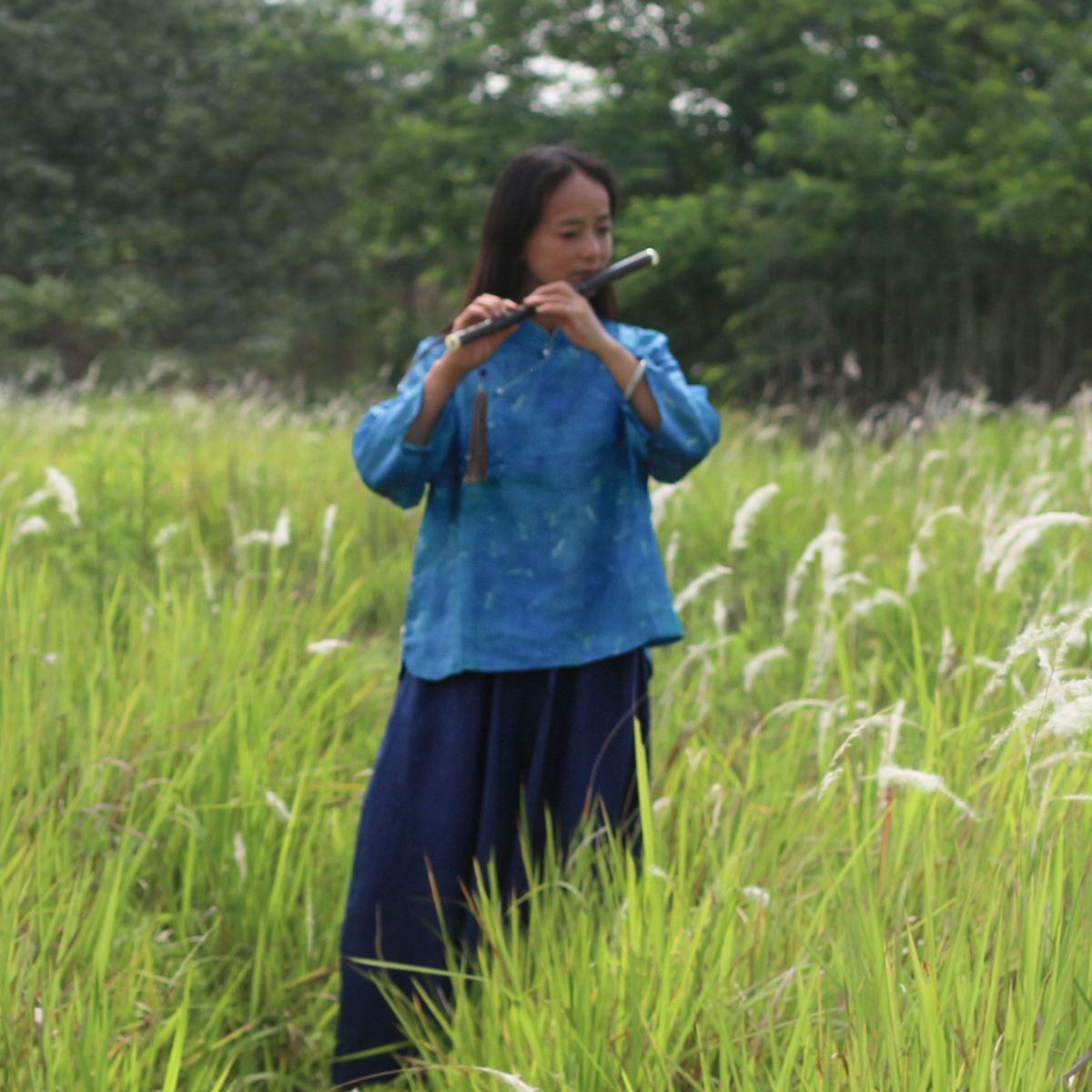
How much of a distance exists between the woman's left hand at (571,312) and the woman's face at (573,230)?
0.42 ft

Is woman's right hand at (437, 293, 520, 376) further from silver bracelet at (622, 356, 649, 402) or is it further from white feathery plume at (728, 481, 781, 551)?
white feathery plume at (728, 481, 781, 551)

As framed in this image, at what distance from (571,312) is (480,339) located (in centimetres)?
17

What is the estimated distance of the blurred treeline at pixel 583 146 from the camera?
41.6 ft

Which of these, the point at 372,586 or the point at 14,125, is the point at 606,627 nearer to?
the point at 372,586

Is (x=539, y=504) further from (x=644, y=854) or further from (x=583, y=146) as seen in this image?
(x=583, y=146)

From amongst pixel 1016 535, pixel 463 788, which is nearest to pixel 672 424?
pixel 1016 535

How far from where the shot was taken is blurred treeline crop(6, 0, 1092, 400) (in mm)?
12672

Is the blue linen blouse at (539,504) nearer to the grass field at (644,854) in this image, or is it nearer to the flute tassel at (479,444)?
the flute tassel at (479,444)

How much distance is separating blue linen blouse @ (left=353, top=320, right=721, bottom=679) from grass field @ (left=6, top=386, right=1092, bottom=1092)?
0.21 m

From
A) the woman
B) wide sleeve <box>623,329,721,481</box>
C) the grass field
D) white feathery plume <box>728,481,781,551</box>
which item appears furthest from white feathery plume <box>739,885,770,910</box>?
white feathery plume <box>728,481,781,551</box>

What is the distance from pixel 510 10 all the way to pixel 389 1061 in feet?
55.9

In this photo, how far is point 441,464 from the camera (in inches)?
80.7

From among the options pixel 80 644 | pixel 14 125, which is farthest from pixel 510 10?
pixel 80 644

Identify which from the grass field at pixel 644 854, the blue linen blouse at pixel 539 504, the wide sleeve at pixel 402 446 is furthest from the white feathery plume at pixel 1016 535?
the wide sleeve at pixel 402 446
